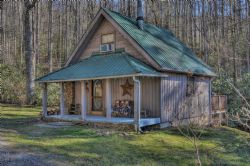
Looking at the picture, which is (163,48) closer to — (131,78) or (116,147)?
(131,78)

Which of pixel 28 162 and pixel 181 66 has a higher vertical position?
pixel 181 66

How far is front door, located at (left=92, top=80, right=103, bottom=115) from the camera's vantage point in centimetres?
1652

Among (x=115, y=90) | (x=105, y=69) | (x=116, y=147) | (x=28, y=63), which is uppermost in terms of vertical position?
(x=28, y=63)

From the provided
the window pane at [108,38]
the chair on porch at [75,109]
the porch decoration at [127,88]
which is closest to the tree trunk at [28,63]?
the chair on porch at [75,109]

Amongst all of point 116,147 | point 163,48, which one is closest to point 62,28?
point 163,48

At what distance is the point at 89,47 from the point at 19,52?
95.3ft

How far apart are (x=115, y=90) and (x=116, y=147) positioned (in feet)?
20.1

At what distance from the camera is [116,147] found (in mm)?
10055

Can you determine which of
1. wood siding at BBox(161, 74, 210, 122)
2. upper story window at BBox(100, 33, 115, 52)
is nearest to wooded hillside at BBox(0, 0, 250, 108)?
wood siding at BBox(161, 74, 210, 122)

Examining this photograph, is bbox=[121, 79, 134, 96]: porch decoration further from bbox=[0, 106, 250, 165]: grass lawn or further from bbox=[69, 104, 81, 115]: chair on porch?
bbox=[69, 104, 81, 115]: chair on porch

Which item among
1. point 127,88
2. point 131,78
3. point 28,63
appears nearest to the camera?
point 131,78

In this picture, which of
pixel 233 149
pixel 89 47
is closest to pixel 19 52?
pixel 89 47

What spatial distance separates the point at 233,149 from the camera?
1102 centimetres

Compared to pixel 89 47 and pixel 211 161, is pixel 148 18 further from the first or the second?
pixel 211 161
